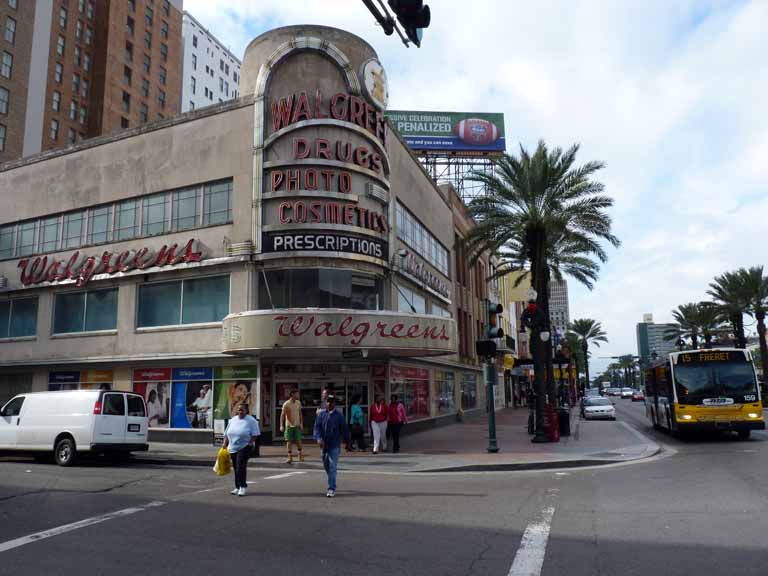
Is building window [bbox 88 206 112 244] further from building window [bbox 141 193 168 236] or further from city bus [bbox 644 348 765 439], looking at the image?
city bus [bbox 644 348 765 439]

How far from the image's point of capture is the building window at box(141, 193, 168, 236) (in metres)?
24.1

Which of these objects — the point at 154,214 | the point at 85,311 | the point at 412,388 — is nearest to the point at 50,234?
the point at 85,311

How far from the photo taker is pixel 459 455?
17734 mm

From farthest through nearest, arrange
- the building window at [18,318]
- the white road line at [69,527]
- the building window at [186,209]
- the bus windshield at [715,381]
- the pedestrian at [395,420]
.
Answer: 1. the building window at [18,318]
2. the building window at [186,209]
3. the bus windshield at [715,381]
4. the pedestrian at [395,420]
5. the white road line at [69,527]

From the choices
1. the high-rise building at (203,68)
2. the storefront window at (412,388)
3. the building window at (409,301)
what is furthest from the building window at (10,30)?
the storefront window at (412,388)

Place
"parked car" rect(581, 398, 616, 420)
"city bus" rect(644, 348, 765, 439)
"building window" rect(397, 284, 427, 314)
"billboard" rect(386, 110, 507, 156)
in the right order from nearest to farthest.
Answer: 1. "city bus" rect(644, 348, 765, 439)
2. "building window" rect(397, 284, 427, 314)
3. "parked car" rect(581, 398, 616, 420)
4. "billboard" rect(386, 110, 507, 156)

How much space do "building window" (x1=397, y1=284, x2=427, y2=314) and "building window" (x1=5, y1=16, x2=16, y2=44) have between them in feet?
151

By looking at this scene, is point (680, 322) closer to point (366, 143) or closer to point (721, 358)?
point (721, 358)

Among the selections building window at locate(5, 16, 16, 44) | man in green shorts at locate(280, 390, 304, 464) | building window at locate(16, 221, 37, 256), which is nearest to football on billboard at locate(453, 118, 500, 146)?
building window at locate(16, 221, 37, 256)

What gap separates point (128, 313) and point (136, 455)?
7.41 metres

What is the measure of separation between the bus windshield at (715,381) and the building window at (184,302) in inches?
622

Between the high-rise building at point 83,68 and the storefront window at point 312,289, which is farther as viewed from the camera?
the high-rise building at point 83,68

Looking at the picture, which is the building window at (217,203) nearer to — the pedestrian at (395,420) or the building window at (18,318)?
the pedestrian at (395,420)

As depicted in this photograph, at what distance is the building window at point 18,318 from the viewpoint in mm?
27203
